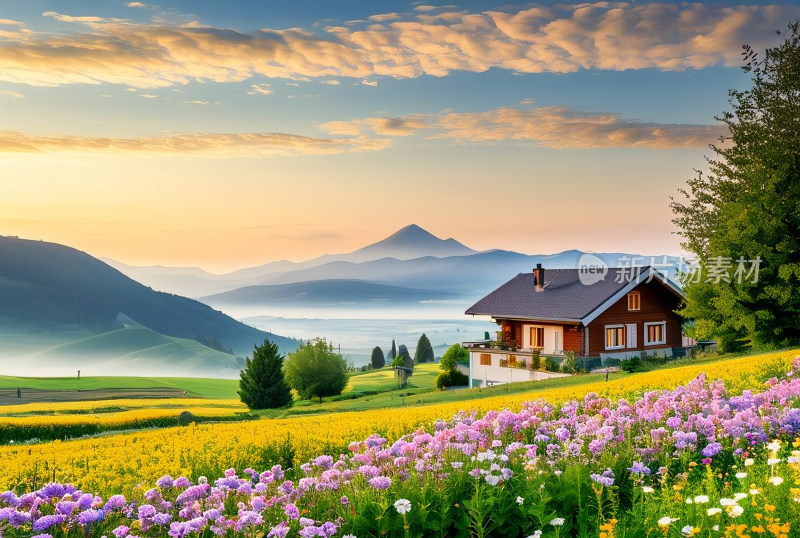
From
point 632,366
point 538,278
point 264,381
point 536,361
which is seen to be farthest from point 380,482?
point 538,278

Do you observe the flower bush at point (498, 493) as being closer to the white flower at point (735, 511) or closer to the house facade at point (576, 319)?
the white flower at point (735, 511)

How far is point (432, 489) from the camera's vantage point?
6.27 m

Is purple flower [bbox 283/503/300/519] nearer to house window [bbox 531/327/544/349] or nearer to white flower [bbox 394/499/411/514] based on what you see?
white flower [bbox 394/499/411/514]

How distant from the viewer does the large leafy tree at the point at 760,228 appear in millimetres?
33938

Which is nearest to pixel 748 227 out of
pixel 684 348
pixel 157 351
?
pixel 684 348

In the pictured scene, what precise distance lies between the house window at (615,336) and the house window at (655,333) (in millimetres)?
2687

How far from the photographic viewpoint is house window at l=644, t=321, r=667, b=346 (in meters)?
44.5

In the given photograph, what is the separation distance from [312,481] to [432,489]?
1.18 metres

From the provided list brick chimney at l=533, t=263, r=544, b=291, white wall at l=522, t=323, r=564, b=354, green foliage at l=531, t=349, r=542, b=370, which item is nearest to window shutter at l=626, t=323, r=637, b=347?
white wall at l=522, t=323, r=564, b=354

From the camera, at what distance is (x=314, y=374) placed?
52.3 meters

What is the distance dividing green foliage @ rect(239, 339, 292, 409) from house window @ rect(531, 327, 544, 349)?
17.2 meters

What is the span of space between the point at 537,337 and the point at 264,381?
61.0 feet

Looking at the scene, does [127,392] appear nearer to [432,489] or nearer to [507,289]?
[507,289]

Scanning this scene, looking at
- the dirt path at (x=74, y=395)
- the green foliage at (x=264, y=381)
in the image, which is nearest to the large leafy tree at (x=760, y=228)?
the green foliage at (x=264, y=381)
